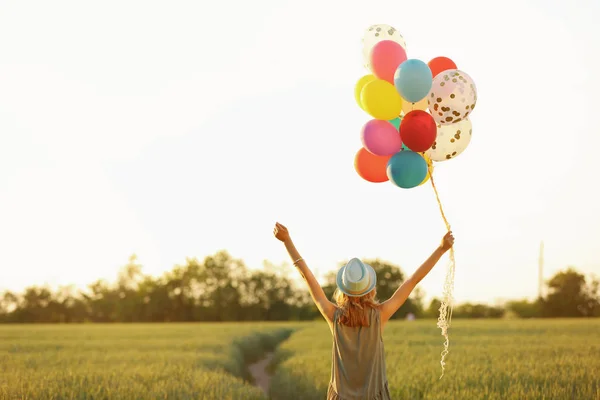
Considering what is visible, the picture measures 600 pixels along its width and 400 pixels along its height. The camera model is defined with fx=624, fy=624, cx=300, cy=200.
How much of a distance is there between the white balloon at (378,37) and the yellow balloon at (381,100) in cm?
47

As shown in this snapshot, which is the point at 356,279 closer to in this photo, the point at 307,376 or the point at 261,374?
the point at 307,376

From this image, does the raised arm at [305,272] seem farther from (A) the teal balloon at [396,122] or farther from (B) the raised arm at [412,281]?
(A) the teal balloon at [396,122]

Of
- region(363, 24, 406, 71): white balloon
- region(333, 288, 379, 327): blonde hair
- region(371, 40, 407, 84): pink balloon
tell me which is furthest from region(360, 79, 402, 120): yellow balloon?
region(333, 288, 379, 327): blonde hair

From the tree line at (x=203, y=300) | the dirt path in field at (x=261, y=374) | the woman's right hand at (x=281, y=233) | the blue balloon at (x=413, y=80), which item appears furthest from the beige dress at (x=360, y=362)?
the tree line at (x=203, y=300)

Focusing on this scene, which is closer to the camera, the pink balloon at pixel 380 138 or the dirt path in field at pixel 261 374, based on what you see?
the pink balloon at pixel 380 138

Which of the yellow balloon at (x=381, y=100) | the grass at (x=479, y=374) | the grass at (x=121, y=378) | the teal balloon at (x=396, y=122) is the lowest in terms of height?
the grass at (x=121, y=378)

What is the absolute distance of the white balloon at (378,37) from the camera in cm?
553

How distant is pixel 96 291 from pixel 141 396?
60076 millimetres

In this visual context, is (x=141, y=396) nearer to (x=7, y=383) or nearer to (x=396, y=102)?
(x=7, y=383)

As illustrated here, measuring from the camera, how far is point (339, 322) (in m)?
3.82

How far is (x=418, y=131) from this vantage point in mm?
4879

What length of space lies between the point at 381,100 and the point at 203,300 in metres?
57.3

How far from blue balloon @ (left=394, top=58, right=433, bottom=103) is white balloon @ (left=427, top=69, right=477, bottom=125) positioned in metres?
0.17

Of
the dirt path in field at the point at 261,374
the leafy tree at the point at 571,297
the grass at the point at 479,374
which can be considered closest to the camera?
the grass at the point at 479,374
